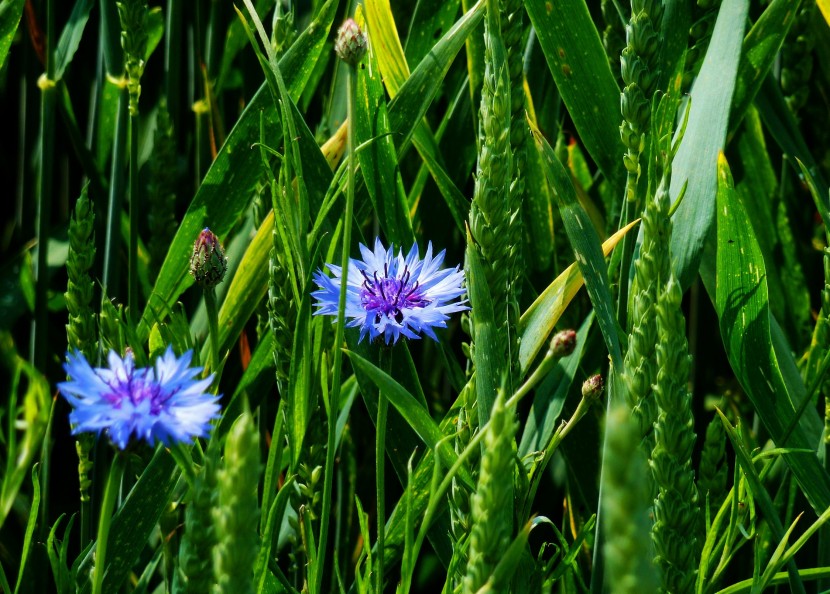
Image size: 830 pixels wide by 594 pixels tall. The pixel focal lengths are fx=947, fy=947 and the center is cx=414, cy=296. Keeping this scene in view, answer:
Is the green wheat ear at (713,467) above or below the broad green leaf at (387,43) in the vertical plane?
below

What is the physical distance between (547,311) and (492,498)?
9.9 inches

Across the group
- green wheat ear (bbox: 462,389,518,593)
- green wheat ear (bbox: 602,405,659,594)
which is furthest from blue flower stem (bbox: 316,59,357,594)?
green wheat ear (bbox: 602,405,659,594)

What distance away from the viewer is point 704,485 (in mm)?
619

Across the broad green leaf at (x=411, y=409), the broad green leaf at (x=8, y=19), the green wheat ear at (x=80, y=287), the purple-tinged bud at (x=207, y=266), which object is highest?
the broad green leaf at (x=8, y=19)

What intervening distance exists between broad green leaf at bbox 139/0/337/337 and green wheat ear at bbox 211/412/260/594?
386mm

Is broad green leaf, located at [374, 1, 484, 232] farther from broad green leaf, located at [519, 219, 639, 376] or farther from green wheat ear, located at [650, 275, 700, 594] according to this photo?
green wheat ear, located at [650, 275, 700, 594]

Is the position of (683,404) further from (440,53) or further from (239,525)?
(440,53)

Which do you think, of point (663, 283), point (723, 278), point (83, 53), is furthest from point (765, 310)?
point (83, 53)

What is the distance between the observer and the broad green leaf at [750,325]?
0.57 meters

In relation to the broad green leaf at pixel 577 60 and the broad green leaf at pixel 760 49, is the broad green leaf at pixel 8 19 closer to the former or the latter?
the broad green leaf at pixel 577 60

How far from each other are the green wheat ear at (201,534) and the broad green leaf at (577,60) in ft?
1.32

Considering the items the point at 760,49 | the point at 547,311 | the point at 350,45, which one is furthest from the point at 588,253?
the point at 760,49

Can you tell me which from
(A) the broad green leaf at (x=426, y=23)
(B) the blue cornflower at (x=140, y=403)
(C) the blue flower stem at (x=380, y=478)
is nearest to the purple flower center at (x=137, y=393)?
(B) the blue cornflower at (x=140, y=403)

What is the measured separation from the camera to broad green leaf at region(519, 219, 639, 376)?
1.84ft
